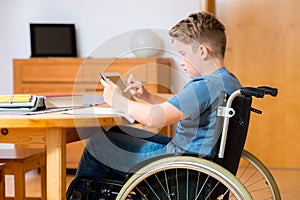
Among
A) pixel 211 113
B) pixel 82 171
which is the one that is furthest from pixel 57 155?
pixel 211 113

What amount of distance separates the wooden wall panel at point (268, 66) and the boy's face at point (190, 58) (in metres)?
2.78

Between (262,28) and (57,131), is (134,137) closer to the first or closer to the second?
(57,131)

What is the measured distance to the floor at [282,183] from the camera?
12.4ft

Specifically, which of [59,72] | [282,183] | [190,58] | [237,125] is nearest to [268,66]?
[282,183]

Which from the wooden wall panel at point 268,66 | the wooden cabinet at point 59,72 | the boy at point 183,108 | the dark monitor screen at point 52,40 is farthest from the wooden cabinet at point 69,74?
the boy at point 183,108

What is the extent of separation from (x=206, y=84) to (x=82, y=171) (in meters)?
0.63

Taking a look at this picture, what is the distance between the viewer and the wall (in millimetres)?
4870

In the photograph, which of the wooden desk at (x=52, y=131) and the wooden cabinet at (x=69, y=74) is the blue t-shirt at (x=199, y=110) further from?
the wooden cabinet at (x=69, y=74)

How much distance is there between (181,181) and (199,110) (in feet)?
0.79

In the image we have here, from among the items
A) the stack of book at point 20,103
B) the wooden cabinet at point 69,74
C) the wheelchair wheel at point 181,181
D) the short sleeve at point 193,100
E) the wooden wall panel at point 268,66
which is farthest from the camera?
the wooden wall panel at point 268,66

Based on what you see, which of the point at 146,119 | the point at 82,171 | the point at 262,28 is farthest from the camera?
the point at 262,28

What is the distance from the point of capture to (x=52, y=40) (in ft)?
15.8

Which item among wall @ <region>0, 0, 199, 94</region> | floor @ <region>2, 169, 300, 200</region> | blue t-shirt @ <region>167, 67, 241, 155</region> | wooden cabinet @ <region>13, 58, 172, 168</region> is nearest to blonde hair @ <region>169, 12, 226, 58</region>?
blue t-shirt @ <region>167, 67, 241, 155</region>

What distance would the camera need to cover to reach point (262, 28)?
4.81m
